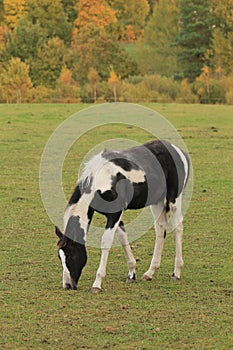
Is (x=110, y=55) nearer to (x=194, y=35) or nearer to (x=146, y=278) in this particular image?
(x=194, y=35)

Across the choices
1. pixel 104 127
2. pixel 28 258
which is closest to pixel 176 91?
pixel 104 127

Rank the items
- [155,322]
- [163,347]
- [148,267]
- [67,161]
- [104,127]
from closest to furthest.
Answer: [163,347] < [155,322] < [148,267] < [67,161] < [104,127]

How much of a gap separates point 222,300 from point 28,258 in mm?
2709

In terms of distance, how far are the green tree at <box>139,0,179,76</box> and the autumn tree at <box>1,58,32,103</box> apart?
65.3 feet

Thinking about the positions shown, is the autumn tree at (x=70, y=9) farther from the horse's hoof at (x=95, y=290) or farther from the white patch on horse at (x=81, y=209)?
the horse's hoof at (x=95, y=290)

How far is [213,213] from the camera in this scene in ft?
A: 39.4

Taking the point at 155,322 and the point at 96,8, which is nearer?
the point at 155,322

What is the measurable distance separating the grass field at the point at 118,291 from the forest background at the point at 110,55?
23.1 meters

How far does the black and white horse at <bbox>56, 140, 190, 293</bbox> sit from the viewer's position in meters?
7.65

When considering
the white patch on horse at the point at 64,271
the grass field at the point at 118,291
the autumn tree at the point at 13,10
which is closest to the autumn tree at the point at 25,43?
the autumn tree at the point at 13,10

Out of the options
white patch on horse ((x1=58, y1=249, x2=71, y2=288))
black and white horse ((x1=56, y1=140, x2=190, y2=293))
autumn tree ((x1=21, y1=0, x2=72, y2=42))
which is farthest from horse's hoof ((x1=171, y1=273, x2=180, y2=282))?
autumn tree ((x1=21, y1=0, x2=72, y2=42))

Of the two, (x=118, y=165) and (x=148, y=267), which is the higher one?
(x=118, y=165)

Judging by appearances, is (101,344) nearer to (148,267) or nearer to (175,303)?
(175,303)

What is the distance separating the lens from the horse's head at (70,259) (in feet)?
25.0
